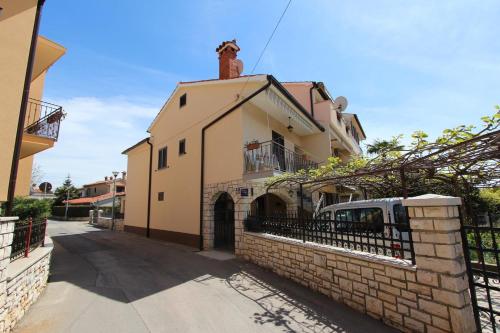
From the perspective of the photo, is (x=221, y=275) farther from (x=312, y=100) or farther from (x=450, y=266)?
(x=312, y=100)

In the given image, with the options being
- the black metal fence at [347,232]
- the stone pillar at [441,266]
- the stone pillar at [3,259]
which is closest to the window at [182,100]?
the black metal fence at [347,232]

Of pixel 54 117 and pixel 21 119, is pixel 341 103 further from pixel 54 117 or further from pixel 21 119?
pixel 21 119

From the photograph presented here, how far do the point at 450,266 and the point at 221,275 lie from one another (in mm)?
5631

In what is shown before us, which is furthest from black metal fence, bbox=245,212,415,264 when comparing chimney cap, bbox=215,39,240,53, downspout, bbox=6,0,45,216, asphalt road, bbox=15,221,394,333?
chimney cap, bbox=215,39,240,53

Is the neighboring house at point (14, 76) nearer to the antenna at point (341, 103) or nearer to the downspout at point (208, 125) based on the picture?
the downspout at point (208, 125)

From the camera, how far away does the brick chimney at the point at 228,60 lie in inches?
494

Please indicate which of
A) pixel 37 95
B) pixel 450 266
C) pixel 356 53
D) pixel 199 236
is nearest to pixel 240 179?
pixel 199 236

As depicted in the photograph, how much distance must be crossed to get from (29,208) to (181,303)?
656cm

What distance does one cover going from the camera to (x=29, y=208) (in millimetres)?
8102

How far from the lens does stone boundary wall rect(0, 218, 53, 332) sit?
3773 millimetres

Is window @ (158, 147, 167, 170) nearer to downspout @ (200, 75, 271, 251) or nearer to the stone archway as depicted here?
downspout @ (200, 75, 271, 251)

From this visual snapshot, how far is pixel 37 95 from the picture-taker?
11805 millimetres

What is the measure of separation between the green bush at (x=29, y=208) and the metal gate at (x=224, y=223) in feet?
21.3

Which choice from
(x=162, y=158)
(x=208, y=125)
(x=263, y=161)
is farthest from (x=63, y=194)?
(x=263, y=161)
